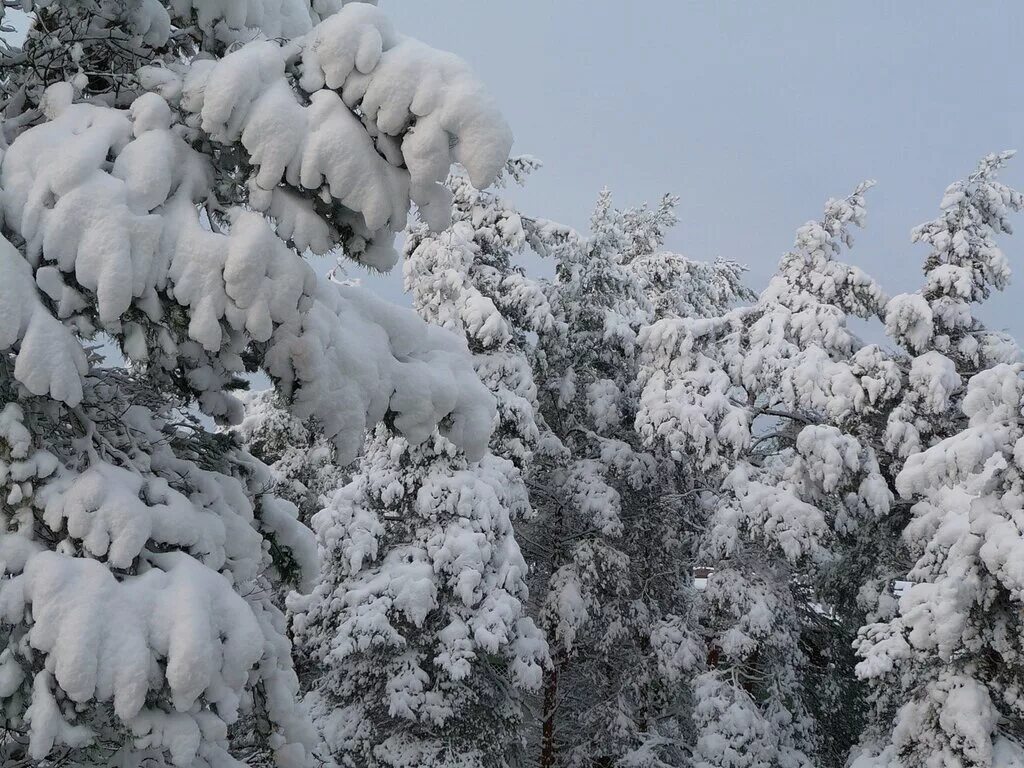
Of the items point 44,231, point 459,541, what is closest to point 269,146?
point 44,231

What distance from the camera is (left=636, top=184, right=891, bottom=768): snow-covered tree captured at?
40.2 ft

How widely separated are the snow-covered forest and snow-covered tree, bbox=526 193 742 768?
85mm

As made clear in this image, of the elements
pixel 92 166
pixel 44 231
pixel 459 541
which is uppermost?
pixel 92 166

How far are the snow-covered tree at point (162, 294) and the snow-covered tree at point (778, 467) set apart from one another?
9.77m

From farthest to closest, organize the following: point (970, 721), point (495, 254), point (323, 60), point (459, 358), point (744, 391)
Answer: point (495, 254)
point (744, 391)
point (970, 721)
point (459, 358)
point (323, 60)

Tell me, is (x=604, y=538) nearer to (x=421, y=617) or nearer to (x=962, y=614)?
(x=421, y=617)

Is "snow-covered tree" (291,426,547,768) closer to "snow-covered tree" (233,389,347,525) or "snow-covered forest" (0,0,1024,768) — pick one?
"snow-covered forest" (0,0,1024,768)

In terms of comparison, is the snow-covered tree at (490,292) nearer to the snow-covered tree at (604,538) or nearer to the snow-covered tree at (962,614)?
the snow-covered tree at (604,538)

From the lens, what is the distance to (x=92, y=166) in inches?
127

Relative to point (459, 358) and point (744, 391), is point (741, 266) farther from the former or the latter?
point (459, 358)

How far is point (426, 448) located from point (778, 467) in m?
5.76

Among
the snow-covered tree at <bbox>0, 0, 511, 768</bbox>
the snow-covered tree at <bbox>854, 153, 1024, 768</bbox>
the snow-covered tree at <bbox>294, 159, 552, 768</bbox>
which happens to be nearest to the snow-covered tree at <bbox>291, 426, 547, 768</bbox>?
the snow-covered tree at <bbox>294, 159, 552, 768</bbox>

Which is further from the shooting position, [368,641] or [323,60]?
[368,641]

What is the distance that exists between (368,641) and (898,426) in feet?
26.2
